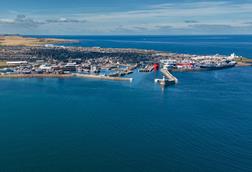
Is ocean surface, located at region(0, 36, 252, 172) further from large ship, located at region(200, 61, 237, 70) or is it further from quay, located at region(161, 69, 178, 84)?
large ship, located at region(200, 61, 237, 70)

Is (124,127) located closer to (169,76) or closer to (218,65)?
(169,76)

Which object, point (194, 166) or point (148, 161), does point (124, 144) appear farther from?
point (194, 166)

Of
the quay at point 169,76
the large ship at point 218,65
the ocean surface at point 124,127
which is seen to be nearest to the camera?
the ocean surface at point 124,127

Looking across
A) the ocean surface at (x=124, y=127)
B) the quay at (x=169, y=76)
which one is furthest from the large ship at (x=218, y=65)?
the ocean surface at (x=124, y=127)

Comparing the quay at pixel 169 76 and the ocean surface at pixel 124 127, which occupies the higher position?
the quay at pixel 169 76

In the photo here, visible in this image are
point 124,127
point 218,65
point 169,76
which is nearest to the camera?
point 124,127

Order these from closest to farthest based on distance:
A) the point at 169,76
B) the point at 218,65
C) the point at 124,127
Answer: the point at 124,127 < the point at 169,76 < the point at 218,65

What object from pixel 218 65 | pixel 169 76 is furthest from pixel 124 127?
pixel 218 65

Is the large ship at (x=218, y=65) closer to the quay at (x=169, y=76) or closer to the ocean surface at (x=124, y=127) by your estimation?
the quay at (x=169, y=76)

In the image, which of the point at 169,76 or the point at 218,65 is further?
the point at 218,65
